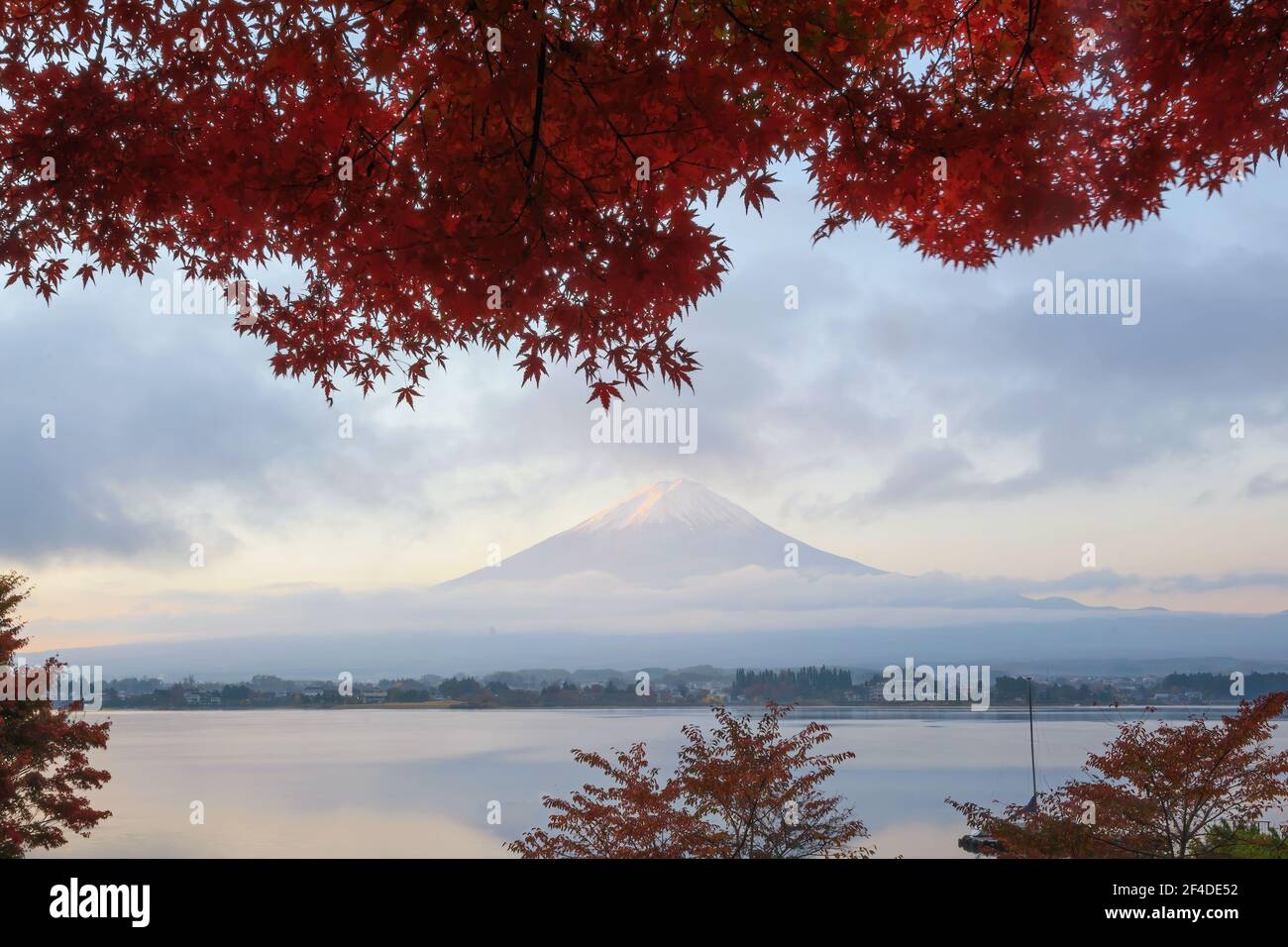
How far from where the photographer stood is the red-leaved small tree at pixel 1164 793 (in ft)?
35.7

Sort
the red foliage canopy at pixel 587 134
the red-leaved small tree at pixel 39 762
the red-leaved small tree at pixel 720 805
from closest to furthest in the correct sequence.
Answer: the red foliage canopy at pixel 587 134, the red-leaved small tree at pixel 720 805, the red-leaved small tree at pixel 39 762

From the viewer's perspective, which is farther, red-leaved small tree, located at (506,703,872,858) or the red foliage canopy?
red-leaved small tree, located at (506,703,872,858)

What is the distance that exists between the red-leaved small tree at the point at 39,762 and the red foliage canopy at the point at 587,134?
1030cm

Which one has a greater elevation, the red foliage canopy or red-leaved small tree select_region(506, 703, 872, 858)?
the red foliage canopy

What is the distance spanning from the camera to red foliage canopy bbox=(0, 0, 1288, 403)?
4.19 m

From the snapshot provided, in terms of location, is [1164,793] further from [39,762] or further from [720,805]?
[39,762]

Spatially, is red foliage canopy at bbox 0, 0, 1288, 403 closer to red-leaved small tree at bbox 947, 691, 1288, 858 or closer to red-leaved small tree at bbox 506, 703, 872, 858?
red-leaved small tree at bbox 506, 703, 872, 858

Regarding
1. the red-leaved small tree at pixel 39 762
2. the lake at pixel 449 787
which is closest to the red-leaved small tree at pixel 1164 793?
the lake at pixel 449 787

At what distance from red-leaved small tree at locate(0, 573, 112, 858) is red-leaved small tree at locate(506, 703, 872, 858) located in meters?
8.03

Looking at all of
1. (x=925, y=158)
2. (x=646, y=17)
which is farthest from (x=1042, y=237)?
(x=646, y=17)

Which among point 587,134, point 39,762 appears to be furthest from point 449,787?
point 587,134

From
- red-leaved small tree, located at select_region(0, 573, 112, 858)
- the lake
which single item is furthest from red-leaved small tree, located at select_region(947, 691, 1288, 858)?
red-leaved small tree, located at select_region(0, 573, 112, 858)

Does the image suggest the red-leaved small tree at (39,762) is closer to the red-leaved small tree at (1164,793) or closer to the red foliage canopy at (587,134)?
the red foliage canopy at (587,134)
